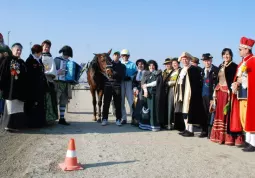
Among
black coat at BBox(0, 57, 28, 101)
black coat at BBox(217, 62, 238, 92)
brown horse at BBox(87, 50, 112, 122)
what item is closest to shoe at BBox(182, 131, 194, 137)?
black coat at BBox(217, 62, 238, 92)

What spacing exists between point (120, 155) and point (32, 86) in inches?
133

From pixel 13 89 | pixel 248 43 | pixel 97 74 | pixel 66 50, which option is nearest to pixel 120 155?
pixel 13 89

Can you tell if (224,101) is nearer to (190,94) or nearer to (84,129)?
(190,94)

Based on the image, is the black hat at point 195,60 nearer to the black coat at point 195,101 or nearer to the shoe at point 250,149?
the black coat at point 195,101

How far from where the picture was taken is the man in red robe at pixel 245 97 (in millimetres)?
6379

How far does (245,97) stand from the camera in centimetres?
655

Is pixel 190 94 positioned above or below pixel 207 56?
below

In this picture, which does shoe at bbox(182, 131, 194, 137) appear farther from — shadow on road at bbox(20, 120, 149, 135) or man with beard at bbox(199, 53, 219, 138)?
shadow on road at bbox(20, 120, 149, 135)

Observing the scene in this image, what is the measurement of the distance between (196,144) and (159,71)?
265 centimetres

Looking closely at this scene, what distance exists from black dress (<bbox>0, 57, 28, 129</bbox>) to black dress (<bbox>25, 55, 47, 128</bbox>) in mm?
205

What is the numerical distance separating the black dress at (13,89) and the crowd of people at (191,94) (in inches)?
97.7

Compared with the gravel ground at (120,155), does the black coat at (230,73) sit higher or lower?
higher

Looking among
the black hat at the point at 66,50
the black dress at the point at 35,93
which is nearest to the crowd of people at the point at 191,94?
the black hat at the point at 66,50

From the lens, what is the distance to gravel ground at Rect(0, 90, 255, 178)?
4.70 meters
